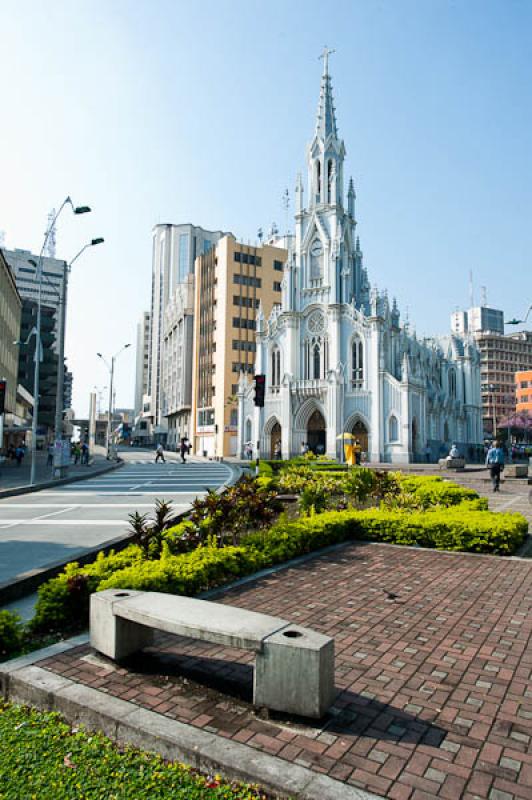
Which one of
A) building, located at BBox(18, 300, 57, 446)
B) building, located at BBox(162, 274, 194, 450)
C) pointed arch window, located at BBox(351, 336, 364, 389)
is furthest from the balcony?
building, located at BBox(18, 300, 57, 446)

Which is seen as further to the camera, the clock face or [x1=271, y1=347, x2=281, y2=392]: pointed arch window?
[x1=271, y1=347, x2=281, y2=392]: pointed arch window

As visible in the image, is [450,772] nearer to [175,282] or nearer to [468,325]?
[175,282]

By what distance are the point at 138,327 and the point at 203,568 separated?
6070 inches

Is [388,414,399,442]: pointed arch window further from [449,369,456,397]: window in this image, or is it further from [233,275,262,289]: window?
[233,275,262,289]: window

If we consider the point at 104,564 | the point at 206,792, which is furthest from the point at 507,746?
the point at 104,564

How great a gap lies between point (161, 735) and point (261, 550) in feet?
16.1

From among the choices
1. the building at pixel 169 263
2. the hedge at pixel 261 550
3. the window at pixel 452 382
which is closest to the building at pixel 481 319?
the building at pixel 169 263

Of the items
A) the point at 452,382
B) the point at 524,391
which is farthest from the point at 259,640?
the point at 524,391

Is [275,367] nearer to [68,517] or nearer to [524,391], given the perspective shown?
[68,517]

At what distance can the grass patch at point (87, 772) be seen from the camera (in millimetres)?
2984

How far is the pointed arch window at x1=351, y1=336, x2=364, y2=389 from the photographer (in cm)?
4769

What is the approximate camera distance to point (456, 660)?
4.72m

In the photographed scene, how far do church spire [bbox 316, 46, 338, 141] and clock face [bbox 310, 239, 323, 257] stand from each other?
10722 millimetres

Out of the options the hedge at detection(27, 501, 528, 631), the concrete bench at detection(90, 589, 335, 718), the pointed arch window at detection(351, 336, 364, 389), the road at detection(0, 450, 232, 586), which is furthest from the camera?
the pointed arch window at detection(351, 336, 364, 389)
